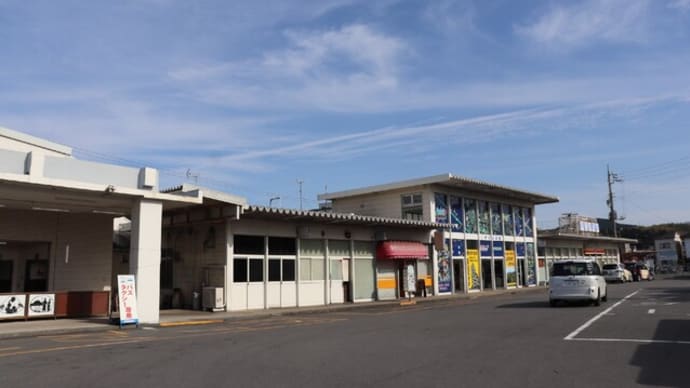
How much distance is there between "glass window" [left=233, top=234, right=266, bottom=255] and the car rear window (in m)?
12.3

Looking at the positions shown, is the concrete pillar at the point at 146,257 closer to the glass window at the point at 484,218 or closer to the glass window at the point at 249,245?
the glass window at the point at 249,245

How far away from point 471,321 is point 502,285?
27272 millimetres

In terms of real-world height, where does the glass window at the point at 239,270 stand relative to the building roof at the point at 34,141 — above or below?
below

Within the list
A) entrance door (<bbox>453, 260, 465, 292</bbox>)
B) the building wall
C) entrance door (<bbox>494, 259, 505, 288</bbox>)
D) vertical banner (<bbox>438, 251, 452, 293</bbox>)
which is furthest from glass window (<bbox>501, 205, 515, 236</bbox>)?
the building wall

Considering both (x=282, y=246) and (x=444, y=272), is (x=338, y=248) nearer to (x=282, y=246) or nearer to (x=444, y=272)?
(x=282, y=246)

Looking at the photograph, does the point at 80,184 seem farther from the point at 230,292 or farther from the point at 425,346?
the point at 425,346

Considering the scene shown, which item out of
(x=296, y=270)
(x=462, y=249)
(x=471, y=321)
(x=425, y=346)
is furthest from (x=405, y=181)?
(x=425, y=346)

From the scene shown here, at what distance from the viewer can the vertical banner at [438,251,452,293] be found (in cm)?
3556

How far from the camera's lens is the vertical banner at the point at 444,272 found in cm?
3556

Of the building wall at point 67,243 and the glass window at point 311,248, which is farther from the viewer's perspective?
the glass window at point 311,248

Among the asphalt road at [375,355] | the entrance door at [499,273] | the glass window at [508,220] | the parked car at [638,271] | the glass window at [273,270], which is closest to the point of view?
the asphalt road at [375,355]

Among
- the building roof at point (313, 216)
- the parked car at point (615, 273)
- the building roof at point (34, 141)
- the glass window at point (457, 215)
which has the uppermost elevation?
the building roof at point (34, 141)

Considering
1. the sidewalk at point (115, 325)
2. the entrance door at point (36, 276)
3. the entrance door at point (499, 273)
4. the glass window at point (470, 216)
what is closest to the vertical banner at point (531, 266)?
the entrance door at point (499, 273)

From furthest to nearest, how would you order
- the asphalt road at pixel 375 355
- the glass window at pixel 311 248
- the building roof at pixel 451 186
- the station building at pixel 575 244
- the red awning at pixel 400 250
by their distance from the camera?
1. the station building at pixel 575 244
2. the building roof at pixel 451 186
3. the red awning at pixel 400 250
4. the glass window at pixel 311 248
5. the asphalt road at pixel 375 355
